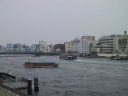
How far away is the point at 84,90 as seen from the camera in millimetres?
28453

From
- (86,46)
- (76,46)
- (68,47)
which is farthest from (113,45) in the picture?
(68,47)

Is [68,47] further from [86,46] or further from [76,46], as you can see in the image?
[86,46]

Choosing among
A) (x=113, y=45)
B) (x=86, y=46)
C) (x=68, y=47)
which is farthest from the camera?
(x=68, y=47)

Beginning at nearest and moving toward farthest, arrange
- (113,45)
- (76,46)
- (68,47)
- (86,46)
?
(113,45) → (86,46) → (76,46) → (68,47)

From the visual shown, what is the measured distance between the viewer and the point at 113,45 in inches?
5310

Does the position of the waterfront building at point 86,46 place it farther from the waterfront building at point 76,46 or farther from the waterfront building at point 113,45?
the waterfront building at point 113,45

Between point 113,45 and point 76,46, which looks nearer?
point 113,45

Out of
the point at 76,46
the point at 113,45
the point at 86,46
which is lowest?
the point at 113,45

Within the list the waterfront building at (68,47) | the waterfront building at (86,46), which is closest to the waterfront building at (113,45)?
the waterfront building at (86,46)

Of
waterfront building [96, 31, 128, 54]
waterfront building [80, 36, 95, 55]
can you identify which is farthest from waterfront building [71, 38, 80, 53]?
waterfront building [96, 31, 128, 54]

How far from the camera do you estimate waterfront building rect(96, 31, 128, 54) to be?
13025 cm

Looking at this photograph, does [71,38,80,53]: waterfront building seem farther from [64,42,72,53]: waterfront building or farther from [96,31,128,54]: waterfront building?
[96,31,128,54]: waterfront building

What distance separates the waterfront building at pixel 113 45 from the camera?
427 feet

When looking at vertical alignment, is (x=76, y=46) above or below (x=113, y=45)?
above
